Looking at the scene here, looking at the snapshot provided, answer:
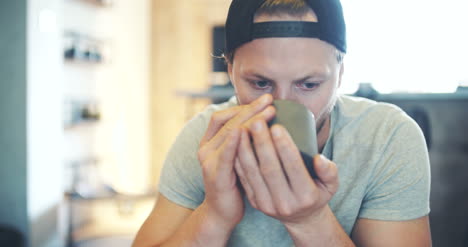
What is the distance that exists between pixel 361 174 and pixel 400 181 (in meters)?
0.08

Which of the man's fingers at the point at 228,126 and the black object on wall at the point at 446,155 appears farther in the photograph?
the black object on wall at the point at 446,155

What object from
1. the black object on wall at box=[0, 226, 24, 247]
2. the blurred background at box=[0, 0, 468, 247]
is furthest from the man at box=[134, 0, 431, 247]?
the black object on wall at box=[0, 226, 24, 247]

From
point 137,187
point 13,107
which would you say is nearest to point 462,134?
point 13,107

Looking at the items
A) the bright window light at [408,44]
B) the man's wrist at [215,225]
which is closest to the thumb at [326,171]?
the man's wrist at [215,225]

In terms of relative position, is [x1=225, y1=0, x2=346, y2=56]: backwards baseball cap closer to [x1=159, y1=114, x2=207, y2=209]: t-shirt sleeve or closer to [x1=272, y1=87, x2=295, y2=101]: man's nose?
[x1=272, y1=87, x2=295, y2=101]: man's nose

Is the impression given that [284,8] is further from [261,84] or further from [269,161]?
[269,161]

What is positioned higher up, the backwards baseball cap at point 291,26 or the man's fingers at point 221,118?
the backwards baseball cap at point 291,26

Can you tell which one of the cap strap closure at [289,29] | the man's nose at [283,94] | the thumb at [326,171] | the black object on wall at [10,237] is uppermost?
the cap strap closure at [289,29]

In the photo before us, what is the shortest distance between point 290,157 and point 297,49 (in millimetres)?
284

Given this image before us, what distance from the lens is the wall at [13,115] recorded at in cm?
221

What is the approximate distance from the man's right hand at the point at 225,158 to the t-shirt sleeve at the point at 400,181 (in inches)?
11.9

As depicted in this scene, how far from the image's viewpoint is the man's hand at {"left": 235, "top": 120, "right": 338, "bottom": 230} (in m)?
0.61

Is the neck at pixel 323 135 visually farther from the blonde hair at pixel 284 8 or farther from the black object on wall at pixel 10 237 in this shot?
the black object on wall at pixel 10 237

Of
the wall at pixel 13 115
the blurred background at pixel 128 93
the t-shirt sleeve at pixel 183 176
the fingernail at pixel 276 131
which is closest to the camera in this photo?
the fingernail at pixel 276 131
